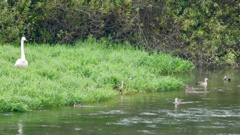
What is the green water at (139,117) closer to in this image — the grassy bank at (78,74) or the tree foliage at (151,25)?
the grassy bank at (78,74)

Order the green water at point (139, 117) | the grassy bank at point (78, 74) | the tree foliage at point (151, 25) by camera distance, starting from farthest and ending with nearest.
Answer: the tree foliage at point (151, 25) < the grassy bank at point (78, 74) < the green water at point (139, 117)

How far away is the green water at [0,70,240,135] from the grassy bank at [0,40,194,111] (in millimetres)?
489

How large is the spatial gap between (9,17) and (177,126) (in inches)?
488

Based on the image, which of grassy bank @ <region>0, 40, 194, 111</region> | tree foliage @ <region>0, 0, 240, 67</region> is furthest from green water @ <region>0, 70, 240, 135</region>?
tree foliage @ <region>0, 0, 240, 67</region>

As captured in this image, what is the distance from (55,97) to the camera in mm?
16156

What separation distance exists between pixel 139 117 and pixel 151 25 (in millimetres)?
13161

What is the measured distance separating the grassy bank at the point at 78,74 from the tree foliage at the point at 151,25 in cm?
109

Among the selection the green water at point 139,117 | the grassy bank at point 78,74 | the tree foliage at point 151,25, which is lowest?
the green water at point 139,117

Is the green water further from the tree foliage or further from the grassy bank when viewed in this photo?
the tree foliage

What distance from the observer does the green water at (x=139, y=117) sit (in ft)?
42.8

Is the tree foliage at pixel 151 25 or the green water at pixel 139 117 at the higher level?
the tree foliage at pixel 151 25

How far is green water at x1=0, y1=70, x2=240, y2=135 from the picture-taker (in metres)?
13.1

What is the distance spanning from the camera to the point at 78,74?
1920 cm

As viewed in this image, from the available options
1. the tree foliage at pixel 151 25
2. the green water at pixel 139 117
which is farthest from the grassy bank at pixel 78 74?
the tree foliage at pixel 151 25
